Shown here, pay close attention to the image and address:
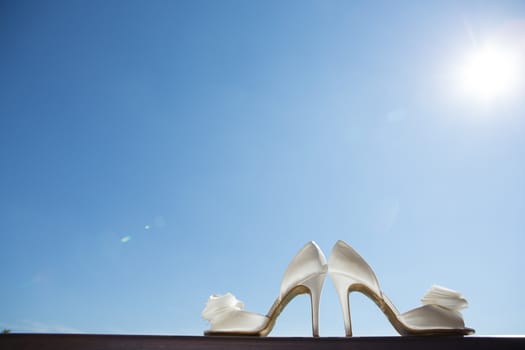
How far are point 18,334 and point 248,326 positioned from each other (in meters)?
0.87

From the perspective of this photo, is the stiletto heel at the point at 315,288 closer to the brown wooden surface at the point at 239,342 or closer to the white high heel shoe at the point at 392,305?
the white high heel shoe at the point at 392,305

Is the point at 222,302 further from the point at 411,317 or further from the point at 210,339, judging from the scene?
the point at 411,317

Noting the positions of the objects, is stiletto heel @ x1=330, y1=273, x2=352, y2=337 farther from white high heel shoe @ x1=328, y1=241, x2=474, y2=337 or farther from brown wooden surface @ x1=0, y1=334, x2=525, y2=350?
brown wooden surface @ x1=0, y1=334, x2=525, y2=350

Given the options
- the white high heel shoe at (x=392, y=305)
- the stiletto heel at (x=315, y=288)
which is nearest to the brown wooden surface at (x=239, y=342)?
the white high heel shoe at (x=392, y=305)

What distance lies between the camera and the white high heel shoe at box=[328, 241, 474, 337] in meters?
1.35

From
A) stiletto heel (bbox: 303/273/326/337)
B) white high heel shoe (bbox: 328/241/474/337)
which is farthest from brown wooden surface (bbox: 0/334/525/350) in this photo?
stiletto heel (bbox: 303/273/326/337)

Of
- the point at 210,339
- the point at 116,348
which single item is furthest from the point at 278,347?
the point at 116,348

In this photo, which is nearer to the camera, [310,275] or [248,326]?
[248,326]

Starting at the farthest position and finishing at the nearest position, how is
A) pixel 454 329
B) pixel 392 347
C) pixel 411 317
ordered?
pixel 411 317
pixel 454 329
pixel 392 347

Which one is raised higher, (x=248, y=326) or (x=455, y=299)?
(x=455, y=299)

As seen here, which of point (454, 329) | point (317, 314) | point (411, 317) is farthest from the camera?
point (317, 314)

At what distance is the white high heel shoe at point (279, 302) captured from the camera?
1.42 m

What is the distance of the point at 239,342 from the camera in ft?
3.49

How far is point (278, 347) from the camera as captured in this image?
1.06 m
